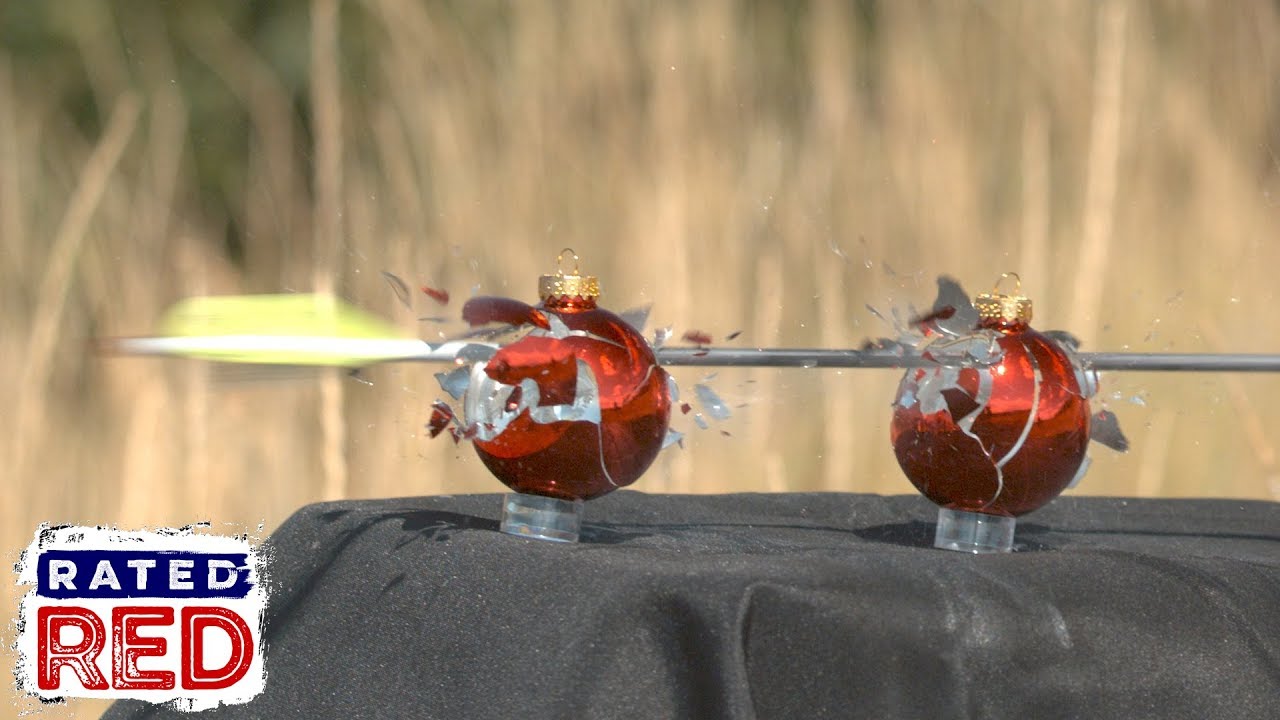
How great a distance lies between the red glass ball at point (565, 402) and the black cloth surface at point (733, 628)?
0.04m

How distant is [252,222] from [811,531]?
1173 mm

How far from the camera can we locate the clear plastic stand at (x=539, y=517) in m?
0.78

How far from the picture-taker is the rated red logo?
0.77 metres

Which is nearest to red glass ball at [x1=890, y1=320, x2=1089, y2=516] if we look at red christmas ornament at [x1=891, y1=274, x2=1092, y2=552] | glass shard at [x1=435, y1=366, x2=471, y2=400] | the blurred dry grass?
red christmas ornament at [x1=891, y1=274, x2=1092, y2=552]

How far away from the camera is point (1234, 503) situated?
1.09 m

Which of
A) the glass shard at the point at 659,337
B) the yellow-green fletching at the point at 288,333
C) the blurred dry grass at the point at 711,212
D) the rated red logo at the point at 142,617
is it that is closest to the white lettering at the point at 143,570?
the rated red logo at the point at 142,617

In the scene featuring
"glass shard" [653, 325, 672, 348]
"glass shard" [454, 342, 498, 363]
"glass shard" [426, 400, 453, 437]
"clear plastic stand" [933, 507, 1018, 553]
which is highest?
"glass shard" [653, 325, 672, 348]

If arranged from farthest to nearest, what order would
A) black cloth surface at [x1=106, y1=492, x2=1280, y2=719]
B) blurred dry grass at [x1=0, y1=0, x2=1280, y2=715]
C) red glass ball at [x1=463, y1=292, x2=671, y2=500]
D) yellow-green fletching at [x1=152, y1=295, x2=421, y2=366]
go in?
1. blurred dry grass at [x1=0, y1=0, x2=1280, y2=715]
2. yellow-green fletching at [x1=152, y1=295, x2=421, y2=366]
3. red glass ball at [x1=463, y1=292, x2=671, y2=500]
4. black cloth surface at [x1=106, y1=492, x2=1280, y2=719]

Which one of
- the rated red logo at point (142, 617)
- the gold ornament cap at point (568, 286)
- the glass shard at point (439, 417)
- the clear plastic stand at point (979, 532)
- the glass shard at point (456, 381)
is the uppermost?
the gold ornament cap at point (568, 286)

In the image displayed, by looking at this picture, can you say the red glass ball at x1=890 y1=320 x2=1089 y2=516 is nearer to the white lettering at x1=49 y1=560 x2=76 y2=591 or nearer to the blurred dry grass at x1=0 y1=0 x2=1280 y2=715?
the white lettering at x1=49 y1=560 x2=76 y2=591

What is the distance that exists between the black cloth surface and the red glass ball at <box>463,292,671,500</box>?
0.04 meters

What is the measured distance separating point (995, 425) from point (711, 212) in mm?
950

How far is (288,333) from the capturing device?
93 cm

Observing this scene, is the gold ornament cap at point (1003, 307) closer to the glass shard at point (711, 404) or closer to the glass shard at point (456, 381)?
the glass shard at point (711, 404)
